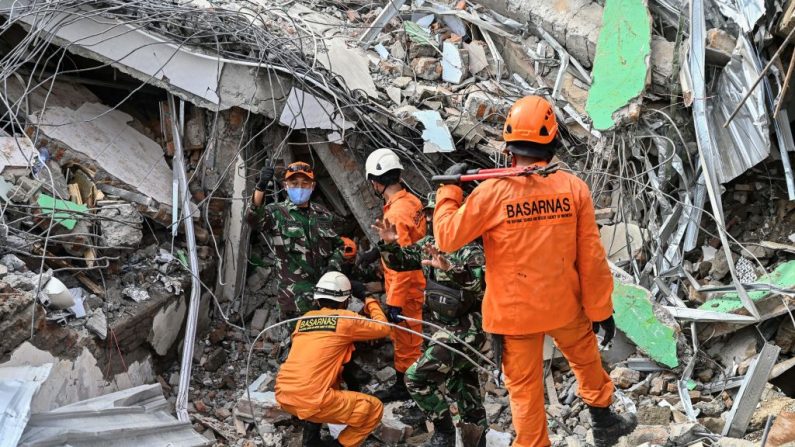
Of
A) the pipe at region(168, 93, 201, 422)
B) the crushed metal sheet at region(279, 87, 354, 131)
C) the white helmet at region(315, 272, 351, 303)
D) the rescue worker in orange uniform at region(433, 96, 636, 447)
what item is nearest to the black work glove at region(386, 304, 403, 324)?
the white helmet at region(315, 272, 351, 303)

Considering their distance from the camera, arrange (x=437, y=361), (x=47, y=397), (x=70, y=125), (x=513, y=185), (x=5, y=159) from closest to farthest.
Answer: (x=513, y=185) → (x=47, y=397) → (x=437, y=361) → (x=5, y=159) → (x=70, y=125)

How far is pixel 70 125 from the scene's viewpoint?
20.0ft

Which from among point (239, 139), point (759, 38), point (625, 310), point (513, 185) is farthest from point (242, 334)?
point (759, 38)

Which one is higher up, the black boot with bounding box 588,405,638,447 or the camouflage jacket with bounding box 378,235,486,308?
the camouflage jacket with bounding box 378,235,486,308

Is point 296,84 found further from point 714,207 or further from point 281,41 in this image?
point 714,207

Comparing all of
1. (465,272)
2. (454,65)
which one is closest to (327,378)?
(465,272)

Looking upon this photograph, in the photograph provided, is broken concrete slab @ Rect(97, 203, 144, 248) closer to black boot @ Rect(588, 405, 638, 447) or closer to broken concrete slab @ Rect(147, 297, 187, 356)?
broken concrete slab @ Rect(147, 297, 187, 356)

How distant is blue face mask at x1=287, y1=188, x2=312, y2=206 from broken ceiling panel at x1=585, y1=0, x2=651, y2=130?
235cm

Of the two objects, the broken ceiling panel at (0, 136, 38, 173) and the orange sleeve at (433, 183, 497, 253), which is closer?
the orange sleeve at (433, 183, 497, 253)

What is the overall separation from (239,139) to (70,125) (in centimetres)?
131

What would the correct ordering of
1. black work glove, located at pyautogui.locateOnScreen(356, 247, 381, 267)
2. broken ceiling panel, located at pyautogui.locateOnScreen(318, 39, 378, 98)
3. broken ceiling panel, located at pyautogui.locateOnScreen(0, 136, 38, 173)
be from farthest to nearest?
1. broken ceiling panel, located at pyautogui.locateOnScreen(318, 39, 378, 98)
2. black work glove, located at pyautogui.locateOnScreen(356, 247, 381, 267)
3. broken ceiling panel, located at pyautogui.locateOnScreen(0, 136, 38, 173)

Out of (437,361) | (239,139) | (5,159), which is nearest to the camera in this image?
(437,361)

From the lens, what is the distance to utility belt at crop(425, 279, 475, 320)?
4.66m

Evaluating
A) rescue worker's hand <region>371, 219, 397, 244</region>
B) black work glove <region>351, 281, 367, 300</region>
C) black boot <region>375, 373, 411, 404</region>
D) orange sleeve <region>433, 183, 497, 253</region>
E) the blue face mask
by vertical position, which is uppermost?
orange sleeve <region>433, 183, 497, 253</region>
